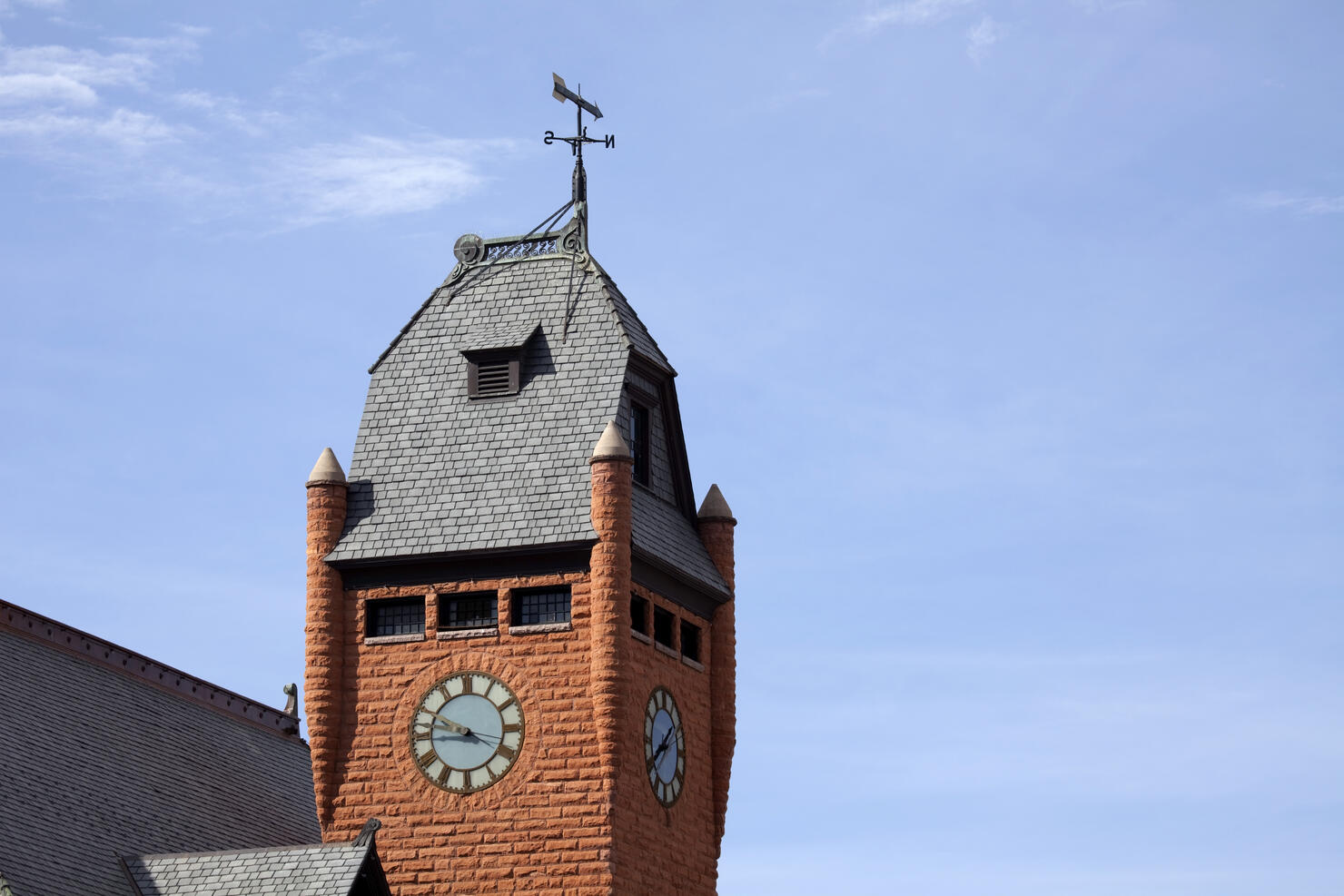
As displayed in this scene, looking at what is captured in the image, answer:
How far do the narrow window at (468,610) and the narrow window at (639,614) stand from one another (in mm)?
2991

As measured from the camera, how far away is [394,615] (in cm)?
5153

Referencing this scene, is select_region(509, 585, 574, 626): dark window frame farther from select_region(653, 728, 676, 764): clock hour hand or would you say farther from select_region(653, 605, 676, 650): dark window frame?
select_region(653, 728, 676, 764): clock hour hand

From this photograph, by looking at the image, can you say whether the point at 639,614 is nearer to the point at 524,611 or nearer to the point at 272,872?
the point at 524,611

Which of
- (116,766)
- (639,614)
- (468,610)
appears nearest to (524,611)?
(468,610)

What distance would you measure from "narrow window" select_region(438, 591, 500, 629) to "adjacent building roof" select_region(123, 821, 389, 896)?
554 cm

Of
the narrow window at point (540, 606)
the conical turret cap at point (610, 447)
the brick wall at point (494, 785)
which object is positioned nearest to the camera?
the brick wall at point (494, 785)

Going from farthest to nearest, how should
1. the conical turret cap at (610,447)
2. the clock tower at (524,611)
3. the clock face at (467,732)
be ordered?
1. the conical turret cap at (610,447)
2. the clock face at (467,732)
3. the clock tower at (524,611)

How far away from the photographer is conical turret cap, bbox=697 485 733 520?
55.8m

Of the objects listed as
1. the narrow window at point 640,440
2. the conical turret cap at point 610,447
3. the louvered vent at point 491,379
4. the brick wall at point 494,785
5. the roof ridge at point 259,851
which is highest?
the louvered vent at point 491,379

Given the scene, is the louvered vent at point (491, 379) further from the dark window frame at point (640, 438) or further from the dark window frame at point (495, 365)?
the dark window frame at point (640, 438)

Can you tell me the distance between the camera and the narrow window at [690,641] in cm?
5447

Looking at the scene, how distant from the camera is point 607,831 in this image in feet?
159

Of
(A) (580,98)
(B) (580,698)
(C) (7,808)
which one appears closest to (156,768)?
(C) (7,808)

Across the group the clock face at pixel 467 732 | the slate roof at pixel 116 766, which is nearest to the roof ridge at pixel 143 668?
the slate roof at pixel 116 766
